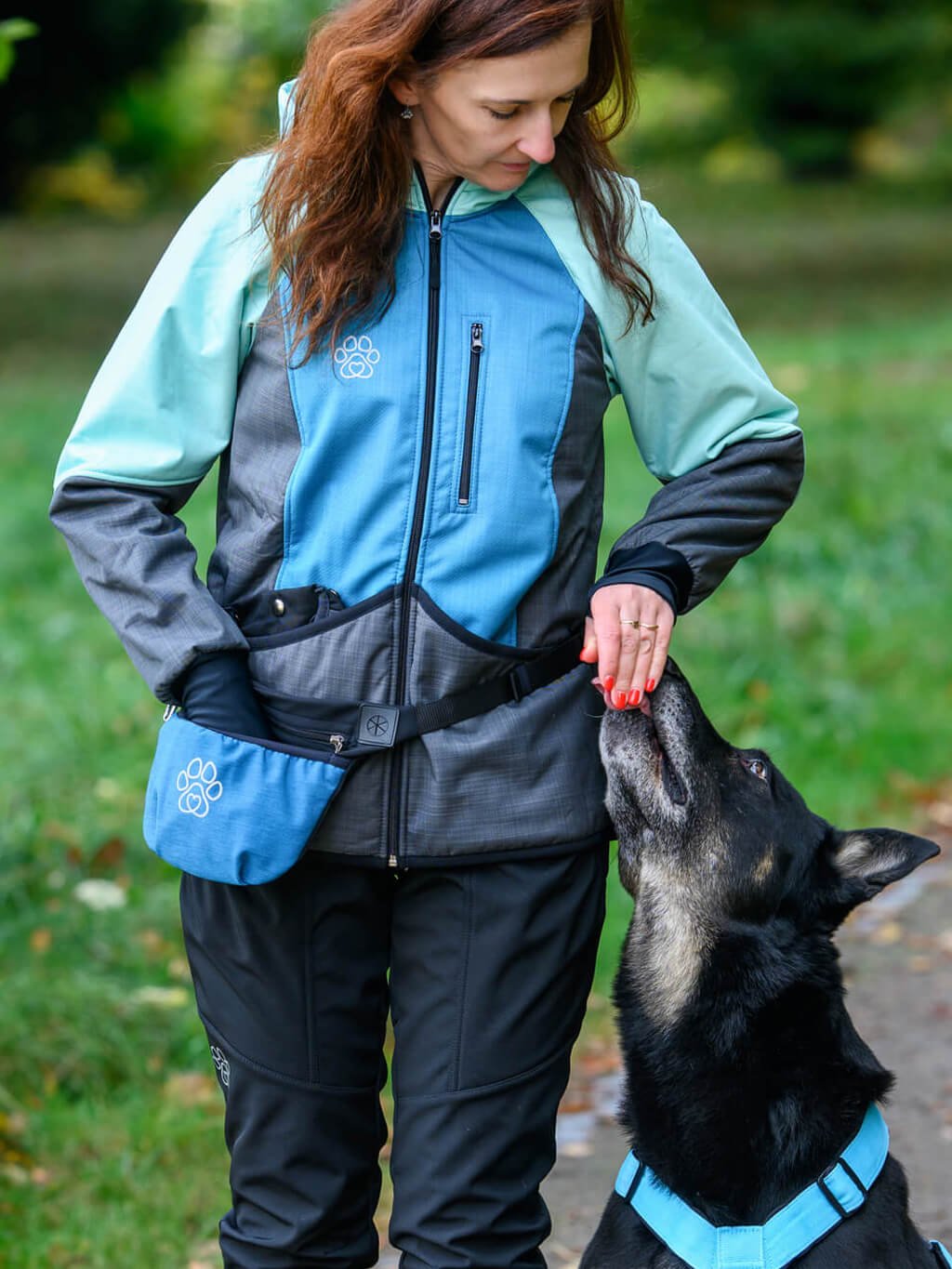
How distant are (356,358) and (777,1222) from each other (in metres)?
1.66

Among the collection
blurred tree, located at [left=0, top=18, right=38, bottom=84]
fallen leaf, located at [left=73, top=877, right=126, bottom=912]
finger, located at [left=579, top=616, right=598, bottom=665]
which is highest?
blurred tree, located at [left=0, top=18, right=38, bottom=84]

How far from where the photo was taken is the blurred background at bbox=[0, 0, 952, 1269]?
4344 millimetres

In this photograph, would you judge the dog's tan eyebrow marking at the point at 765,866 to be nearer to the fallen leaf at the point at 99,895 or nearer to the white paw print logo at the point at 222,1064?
the white paw print logo at the point at 222,1064

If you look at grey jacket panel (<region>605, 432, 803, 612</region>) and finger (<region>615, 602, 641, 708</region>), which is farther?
grey jacket panel (<region>605, 432, 803, 612</region>)

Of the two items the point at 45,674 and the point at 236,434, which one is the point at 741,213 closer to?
the point at 45,674

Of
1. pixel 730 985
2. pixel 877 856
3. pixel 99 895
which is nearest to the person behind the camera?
pixel 730 985

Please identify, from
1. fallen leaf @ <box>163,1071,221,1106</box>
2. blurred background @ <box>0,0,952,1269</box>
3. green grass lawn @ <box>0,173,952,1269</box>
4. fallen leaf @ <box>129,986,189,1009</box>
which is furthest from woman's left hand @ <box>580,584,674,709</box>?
fallen leaf @ <box>129,986,189,1009</box>

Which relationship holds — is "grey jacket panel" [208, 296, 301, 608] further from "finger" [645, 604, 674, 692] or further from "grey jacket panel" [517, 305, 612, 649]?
"finger" [645, 604, 674, 692]

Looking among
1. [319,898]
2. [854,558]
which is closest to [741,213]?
[854,558]

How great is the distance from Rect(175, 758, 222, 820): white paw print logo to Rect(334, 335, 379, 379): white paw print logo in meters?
0.68

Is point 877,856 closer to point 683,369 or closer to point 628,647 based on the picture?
point 628,647

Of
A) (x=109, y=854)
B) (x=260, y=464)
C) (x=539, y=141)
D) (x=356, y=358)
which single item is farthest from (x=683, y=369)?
(x=109, y=854)

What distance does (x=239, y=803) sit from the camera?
2.60 meters

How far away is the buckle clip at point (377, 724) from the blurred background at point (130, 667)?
3.42ft
